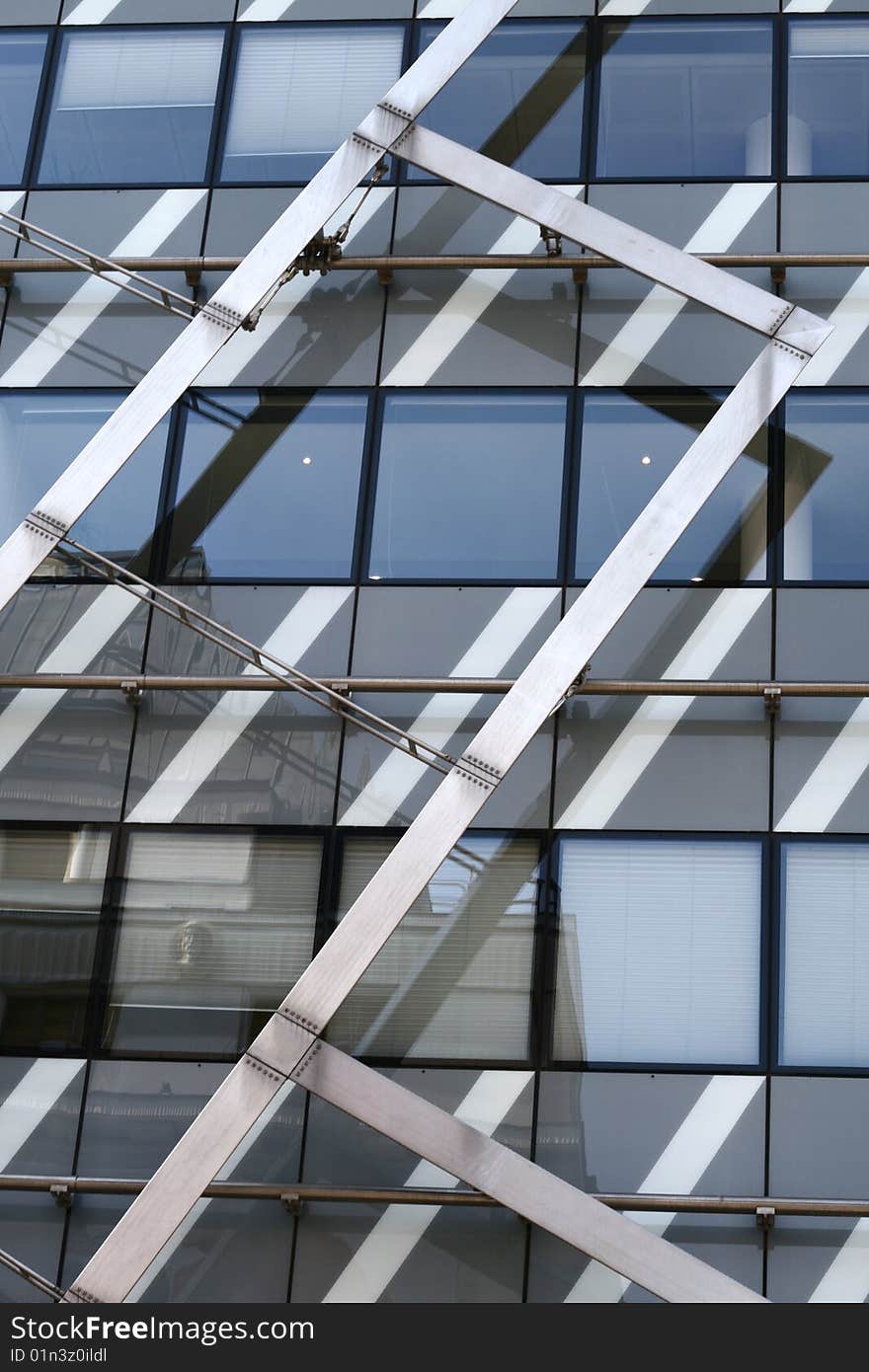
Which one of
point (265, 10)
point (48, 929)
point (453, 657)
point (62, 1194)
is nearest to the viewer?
point (62, 1194)

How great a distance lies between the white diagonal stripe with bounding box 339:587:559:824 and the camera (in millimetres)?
17391

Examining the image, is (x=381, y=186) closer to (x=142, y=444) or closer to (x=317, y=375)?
(x=317, y=375)

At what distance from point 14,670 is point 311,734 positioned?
9.58ft

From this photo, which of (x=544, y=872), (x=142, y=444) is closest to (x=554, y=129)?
(x=142, y=444)

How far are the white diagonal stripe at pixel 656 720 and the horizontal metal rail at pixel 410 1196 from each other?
10.7 feet

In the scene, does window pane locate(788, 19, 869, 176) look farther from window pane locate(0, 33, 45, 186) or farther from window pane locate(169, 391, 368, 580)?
window pane locate(0, 33, 45, 186)

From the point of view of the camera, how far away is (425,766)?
17406 mm

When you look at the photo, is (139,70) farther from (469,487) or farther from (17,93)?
(469,487)

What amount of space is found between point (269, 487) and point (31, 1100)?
6.11 m

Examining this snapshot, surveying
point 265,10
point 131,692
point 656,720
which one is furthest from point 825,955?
point 265,10

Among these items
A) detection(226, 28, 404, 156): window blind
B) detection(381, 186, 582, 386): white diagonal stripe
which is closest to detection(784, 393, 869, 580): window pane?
detection(381, 186, 582, 386): white diagonal stripe

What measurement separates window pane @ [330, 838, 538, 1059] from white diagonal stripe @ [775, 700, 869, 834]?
2.33 m

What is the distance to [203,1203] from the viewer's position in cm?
1639

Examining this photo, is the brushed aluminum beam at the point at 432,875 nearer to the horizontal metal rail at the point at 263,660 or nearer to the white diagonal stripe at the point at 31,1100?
the horizontal metal rail at the point at 263,660
